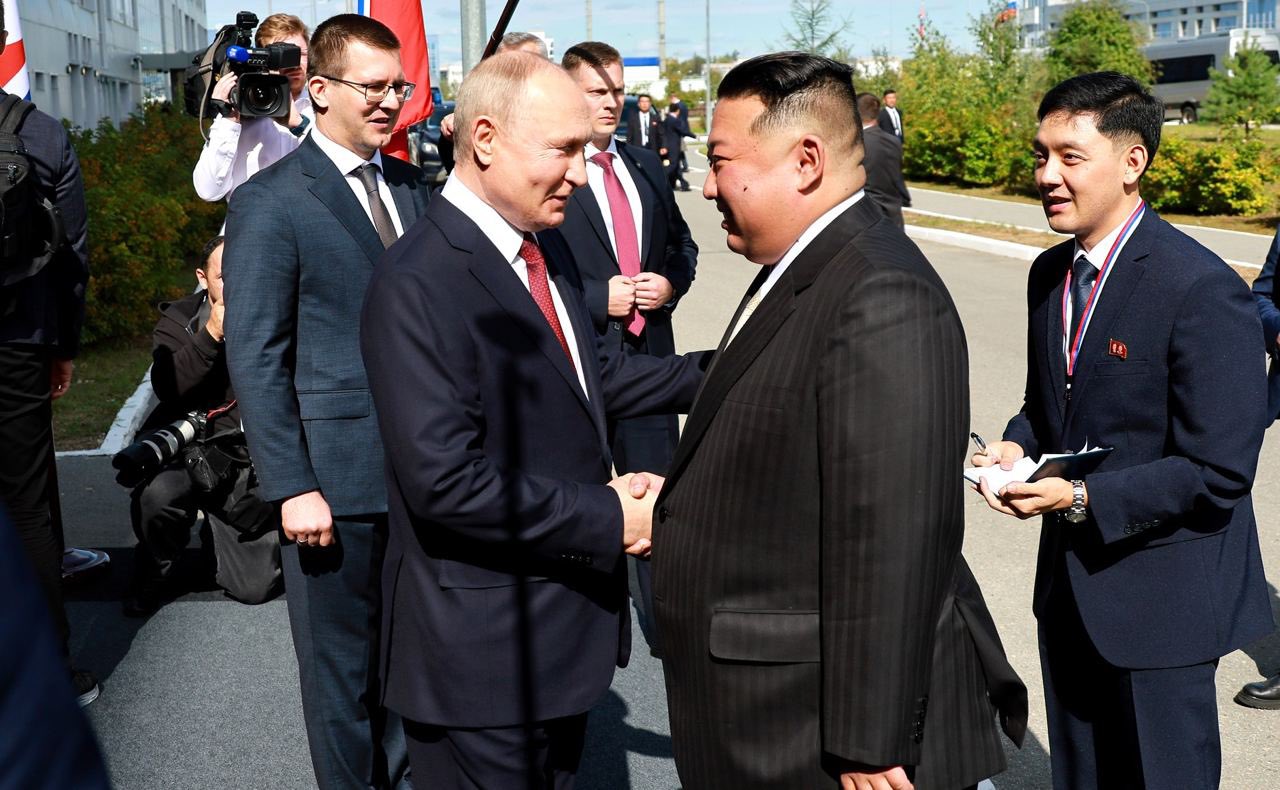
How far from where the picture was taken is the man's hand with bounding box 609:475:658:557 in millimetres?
2648

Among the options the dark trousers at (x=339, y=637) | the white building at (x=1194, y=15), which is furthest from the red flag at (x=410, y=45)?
the white building at (x=1194, y=15)

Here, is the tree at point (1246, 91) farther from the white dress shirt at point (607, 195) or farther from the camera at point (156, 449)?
the camera at point (156, 449)

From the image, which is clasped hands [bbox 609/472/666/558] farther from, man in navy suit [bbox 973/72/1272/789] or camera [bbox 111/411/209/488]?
camera [bbox 111/411/209/488]

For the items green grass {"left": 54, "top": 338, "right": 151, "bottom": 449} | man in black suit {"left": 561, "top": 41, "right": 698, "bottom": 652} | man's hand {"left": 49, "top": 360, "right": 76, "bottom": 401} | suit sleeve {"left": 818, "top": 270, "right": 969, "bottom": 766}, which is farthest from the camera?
green grass {"left": 54, "top": 338, "right": 151, "bottom": 449}

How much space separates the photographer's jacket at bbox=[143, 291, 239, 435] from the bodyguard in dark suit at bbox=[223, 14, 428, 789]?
1.93 meters

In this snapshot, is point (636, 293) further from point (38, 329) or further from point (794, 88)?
point (794, 88)

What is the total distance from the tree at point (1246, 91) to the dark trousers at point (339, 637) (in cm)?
2535

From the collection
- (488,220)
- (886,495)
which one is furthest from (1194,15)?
(886,495)

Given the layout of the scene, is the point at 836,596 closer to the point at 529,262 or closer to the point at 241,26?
the point at 529,262

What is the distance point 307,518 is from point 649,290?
6.39 ft

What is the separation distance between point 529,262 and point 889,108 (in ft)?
77.4

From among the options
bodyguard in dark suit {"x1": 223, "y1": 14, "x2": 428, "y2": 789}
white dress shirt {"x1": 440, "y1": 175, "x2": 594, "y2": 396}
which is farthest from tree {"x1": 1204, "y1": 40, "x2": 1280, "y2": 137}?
white dress shirt {"x1": 440, "y1": 175, "x2": 594, "y2": 396}

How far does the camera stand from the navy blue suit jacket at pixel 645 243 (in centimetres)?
514

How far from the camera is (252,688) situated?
4.84 m
